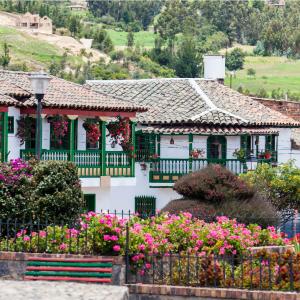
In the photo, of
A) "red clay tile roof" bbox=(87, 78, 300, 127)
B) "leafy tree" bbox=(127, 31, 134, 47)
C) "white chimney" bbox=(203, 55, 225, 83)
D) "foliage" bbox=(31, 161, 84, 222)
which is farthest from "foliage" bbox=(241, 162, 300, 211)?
"leafy tree" bbox=(127, 31, 134, 47)

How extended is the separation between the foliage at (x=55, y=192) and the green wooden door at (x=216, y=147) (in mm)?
17939

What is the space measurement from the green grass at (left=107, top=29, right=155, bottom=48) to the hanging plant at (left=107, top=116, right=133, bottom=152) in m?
119

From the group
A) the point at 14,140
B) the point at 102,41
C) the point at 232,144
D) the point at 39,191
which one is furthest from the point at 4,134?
the point at 102,41

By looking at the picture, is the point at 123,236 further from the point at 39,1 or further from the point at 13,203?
the point at 39,1

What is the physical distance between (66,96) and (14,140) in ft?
8.64

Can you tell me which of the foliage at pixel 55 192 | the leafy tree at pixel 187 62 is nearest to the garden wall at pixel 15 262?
the foliage at pixel 55 192

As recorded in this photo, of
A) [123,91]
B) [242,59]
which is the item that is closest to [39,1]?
[242,59]

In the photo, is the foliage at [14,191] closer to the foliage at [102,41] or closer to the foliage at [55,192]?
the foliage at [55,192]

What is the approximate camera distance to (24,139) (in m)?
35.4

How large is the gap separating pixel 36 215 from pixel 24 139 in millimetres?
10924

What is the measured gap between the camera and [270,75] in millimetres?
134500

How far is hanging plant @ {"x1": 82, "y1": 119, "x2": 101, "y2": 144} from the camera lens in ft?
121

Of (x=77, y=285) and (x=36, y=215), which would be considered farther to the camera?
(x=36, y=215)

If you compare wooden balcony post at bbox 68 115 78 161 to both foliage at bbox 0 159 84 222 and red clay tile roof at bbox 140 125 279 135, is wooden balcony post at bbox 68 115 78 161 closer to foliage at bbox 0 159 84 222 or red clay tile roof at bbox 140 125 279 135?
red clay tile roof at bbox 140 125 279 135
